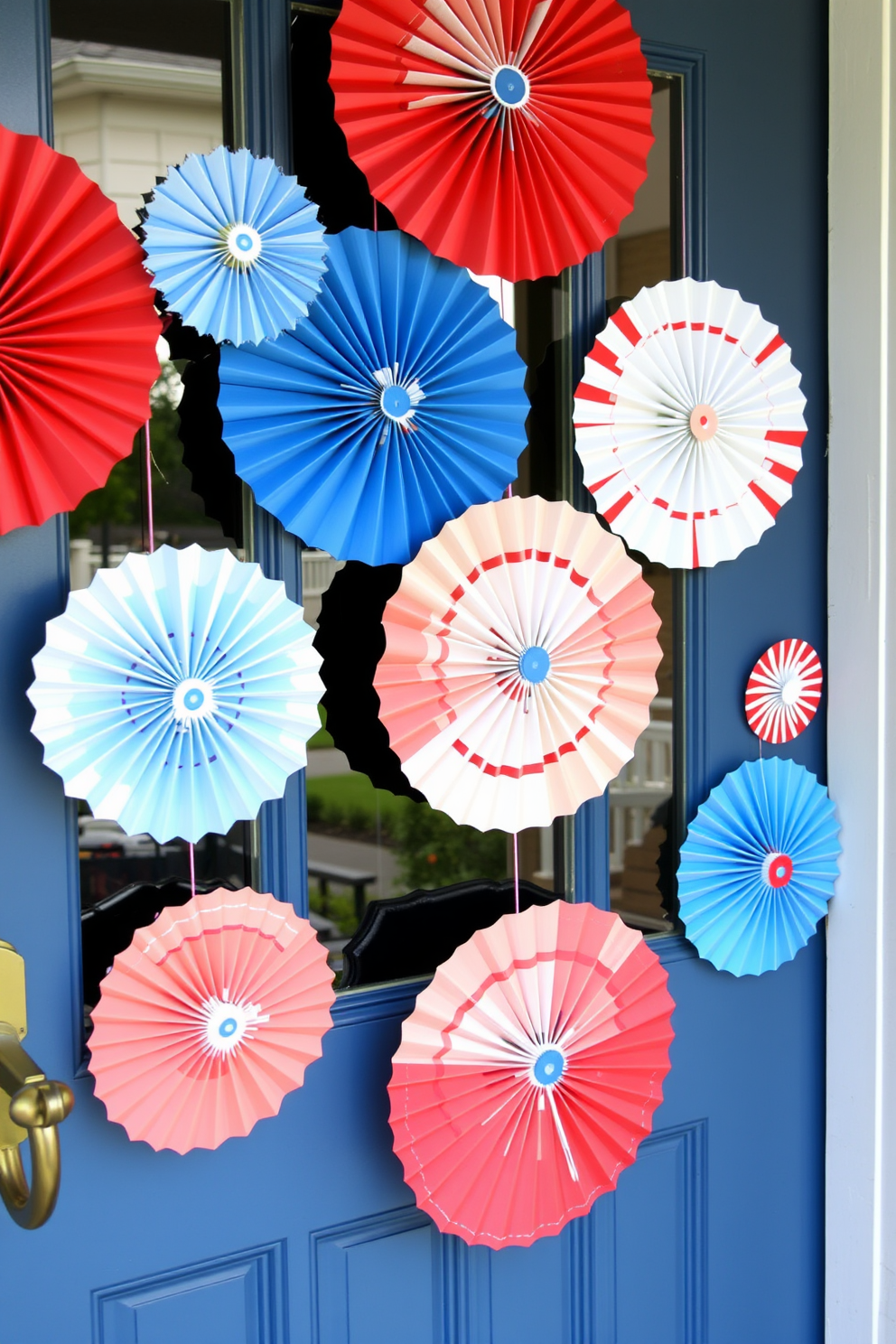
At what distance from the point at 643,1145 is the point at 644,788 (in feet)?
2.14

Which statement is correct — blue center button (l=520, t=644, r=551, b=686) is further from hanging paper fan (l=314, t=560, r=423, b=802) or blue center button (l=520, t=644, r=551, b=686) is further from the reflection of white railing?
the reflection of white railing

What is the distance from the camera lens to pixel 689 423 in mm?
1200

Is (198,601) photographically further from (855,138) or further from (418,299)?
(855,138)

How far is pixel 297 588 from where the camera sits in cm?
106

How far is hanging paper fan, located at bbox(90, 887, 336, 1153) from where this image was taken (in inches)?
36.5

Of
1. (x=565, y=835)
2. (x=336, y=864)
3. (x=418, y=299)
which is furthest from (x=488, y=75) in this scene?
(x=336, y=864)

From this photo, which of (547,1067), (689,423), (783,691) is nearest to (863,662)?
(783,691)

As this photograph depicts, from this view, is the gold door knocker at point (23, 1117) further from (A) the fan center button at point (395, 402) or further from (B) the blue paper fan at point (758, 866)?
(B) the blue paper fan at point (758, 866)

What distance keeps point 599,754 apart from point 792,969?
47cm

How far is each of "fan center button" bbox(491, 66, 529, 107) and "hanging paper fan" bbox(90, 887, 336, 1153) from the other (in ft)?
2.39

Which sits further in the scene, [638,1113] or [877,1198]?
[877,1198]

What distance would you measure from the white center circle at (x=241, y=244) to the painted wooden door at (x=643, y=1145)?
165mm

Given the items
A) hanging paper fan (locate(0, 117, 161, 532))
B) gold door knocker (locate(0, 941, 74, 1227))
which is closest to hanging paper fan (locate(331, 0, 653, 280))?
hanging paper fan (locate(0, 117, 161, 532))

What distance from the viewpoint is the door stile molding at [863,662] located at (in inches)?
51.8
